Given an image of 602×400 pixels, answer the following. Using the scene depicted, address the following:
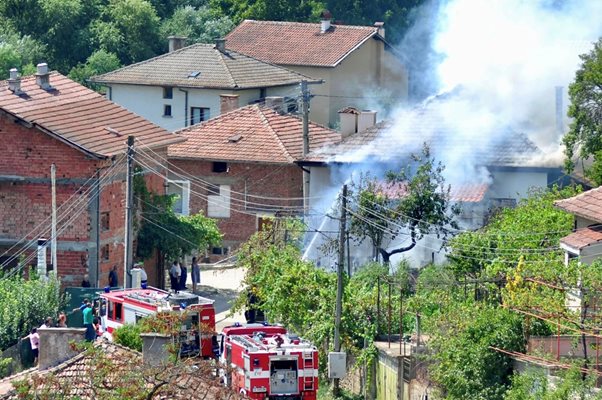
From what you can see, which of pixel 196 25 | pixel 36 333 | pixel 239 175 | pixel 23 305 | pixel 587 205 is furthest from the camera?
pixel 196 25

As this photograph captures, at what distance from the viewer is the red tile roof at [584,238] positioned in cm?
3585

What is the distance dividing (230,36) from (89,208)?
34255mm

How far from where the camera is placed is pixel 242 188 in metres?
57.6

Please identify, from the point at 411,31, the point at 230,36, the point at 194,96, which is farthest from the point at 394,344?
the point at 411,31

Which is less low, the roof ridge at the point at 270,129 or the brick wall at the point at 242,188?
the roof ridge at the point at 270,129

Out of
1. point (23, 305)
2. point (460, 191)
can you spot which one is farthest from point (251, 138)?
point (23, 305)

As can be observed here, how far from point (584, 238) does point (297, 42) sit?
Answer: 4334 cm

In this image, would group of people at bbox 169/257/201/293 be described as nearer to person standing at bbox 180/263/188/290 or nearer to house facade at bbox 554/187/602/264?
person standing at bbox 180/263/188/290

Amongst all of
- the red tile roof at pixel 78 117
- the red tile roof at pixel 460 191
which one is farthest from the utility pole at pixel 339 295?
the red tile roof at pixel 78 117

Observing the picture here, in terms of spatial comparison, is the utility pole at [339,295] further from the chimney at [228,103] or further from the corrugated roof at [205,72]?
the corrugated roof at [205,72]

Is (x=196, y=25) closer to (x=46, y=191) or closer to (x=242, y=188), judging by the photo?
(x=242, y=188)

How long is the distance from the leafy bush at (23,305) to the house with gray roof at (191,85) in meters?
25.4

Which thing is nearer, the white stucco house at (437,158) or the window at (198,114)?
the white stucco house at (437,158)

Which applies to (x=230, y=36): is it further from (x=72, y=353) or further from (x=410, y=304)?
(x=72, y=353)
